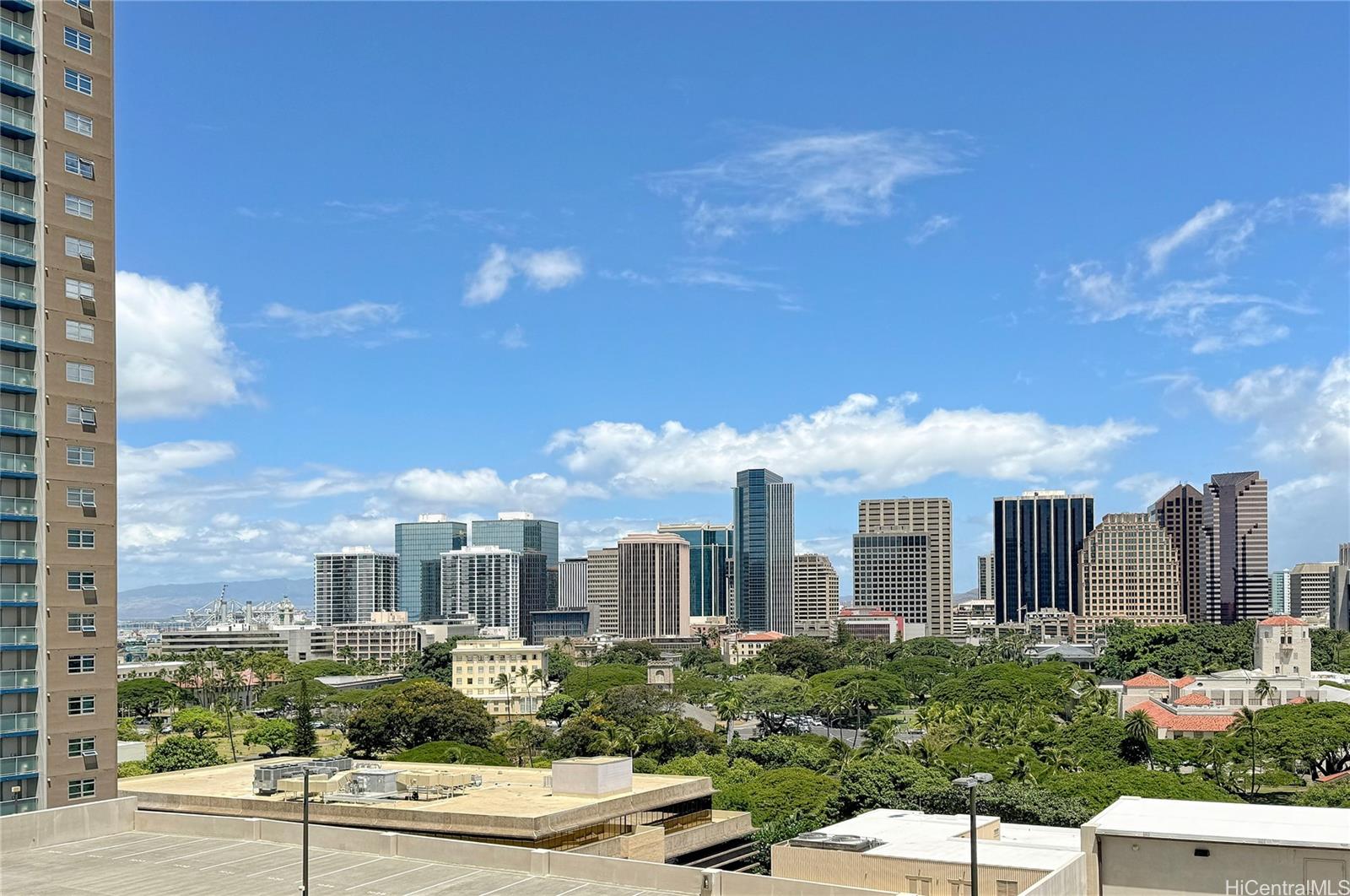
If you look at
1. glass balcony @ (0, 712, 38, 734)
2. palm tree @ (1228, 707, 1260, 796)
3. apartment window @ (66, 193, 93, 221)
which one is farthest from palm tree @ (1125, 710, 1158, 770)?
apartment window @ (66, 193, 93, 221)

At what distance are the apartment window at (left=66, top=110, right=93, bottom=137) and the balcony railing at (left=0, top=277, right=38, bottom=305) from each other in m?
8.43

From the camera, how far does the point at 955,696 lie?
17888cm

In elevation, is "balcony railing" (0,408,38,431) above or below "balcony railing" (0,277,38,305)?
below

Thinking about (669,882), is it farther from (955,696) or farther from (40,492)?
(955,696)

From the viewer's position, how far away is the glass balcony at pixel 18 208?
2355 inches

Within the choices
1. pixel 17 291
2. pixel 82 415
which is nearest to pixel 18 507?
pixel 82 415

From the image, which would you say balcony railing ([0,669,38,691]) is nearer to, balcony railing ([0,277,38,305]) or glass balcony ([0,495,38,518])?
glass balcony ([0,495,38,518])

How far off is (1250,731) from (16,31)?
4500 inches

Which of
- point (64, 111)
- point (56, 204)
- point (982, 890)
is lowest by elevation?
point (982, 890)

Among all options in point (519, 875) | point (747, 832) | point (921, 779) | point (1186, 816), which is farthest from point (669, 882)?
point (921, 779)

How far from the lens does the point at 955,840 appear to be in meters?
51.6

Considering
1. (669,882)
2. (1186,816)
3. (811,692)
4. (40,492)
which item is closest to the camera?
(669,882)

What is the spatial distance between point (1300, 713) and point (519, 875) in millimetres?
113096

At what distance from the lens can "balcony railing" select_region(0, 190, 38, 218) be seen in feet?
196
